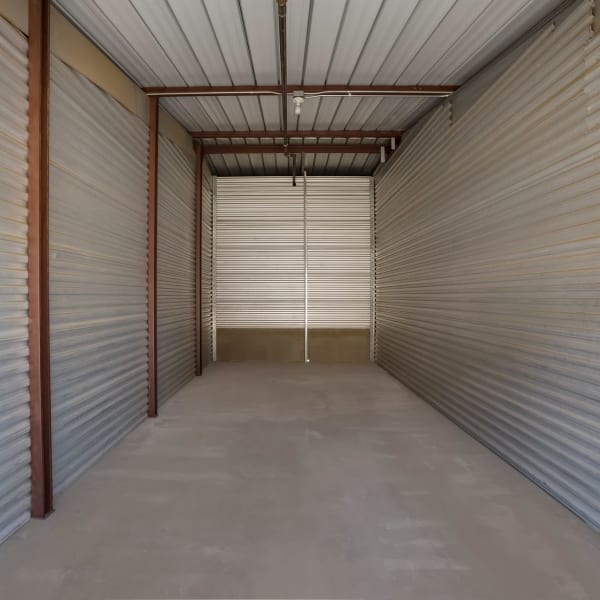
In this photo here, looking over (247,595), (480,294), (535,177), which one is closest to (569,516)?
(480,294)

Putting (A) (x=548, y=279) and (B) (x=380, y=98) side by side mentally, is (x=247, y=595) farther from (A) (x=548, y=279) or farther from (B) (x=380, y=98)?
(B) (x=380, y=98)

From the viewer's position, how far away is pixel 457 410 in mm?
4109

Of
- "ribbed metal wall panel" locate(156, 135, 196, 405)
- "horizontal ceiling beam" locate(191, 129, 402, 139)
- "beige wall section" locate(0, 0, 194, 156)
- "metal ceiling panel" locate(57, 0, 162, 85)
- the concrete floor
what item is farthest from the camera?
"horizontal ceiling beam" locate(191, 129, 402, 139)

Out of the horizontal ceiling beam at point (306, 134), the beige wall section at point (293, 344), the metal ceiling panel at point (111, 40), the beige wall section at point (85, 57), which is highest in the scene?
the horizontal ceiling beam at point (306, 134)

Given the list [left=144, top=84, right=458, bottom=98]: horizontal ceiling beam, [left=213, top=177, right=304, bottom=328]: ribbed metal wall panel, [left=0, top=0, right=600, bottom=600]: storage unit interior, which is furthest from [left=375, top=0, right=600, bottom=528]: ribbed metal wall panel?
[left=213, top=177, right=304, bottom=328]: ribbed metal wall panel

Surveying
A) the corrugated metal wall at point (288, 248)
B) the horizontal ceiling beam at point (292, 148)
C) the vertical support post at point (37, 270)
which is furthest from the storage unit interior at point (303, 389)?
the corrugated metal wall at point (288, 248)

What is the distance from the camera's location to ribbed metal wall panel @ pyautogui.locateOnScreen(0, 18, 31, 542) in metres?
2.23

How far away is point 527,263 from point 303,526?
2.82 m

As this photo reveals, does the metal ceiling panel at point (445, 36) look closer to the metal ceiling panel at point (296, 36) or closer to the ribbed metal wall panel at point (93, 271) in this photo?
the metal ceiling panel at point (296, 36)

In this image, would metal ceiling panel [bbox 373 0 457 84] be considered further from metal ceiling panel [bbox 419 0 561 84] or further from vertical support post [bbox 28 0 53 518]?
vertical support post [bbox 28 0 53 518]

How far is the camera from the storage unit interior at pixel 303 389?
2.14 meters

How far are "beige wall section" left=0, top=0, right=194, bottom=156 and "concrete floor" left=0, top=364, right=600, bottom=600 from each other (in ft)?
11.6

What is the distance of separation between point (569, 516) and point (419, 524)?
1134 millimetres

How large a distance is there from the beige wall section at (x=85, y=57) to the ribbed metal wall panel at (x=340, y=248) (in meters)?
4.49
